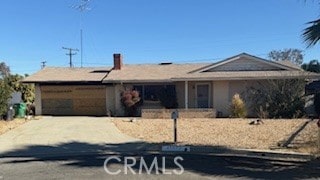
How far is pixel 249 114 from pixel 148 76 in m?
A: 7.47

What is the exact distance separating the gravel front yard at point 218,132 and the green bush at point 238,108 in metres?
3.51

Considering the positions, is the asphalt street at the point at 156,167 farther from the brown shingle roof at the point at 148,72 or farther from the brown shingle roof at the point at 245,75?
the brown shingle roof at the point at 148,72

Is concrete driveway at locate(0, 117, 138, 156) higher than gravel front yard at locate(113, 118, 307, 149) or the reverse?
the reverse

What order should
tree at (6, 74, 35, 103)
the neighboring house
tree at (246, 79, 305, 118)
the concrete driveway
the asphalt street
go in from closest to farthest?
the asphalt street → the concrete driveway → tree at (246, 79, 305, 118) → the neighboring house → tree at (6, 74, 35, 103)

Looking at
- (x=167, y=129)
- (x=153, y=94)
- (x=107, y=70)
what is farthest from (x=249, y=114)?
(x=107, y=70)

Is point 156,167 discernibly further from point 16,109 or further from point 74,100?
point 74,100

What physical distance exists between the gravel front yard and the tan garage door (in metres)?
7.38

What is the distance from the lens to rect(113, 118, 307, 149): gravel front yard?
56.0 ft

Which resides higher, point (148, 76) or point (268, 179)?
point (148, 76)

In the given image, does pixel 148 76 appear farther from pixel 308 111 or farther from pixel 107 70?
pixel 308 111

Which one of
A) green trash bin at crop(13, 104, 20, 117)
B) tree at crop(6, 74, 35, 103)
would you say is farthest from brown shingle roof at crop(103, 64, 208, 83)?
tree at crop(6, 74, 35, 103)

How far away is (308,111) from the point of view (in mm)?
27922

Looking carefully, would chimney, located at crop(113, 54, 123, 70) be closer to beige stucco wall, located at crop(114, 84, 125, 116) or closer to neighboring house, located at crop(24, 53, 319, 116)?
neighboring house, located at crop(24, 53, 319, 116)

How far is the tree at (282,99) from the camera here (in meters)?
27.3
